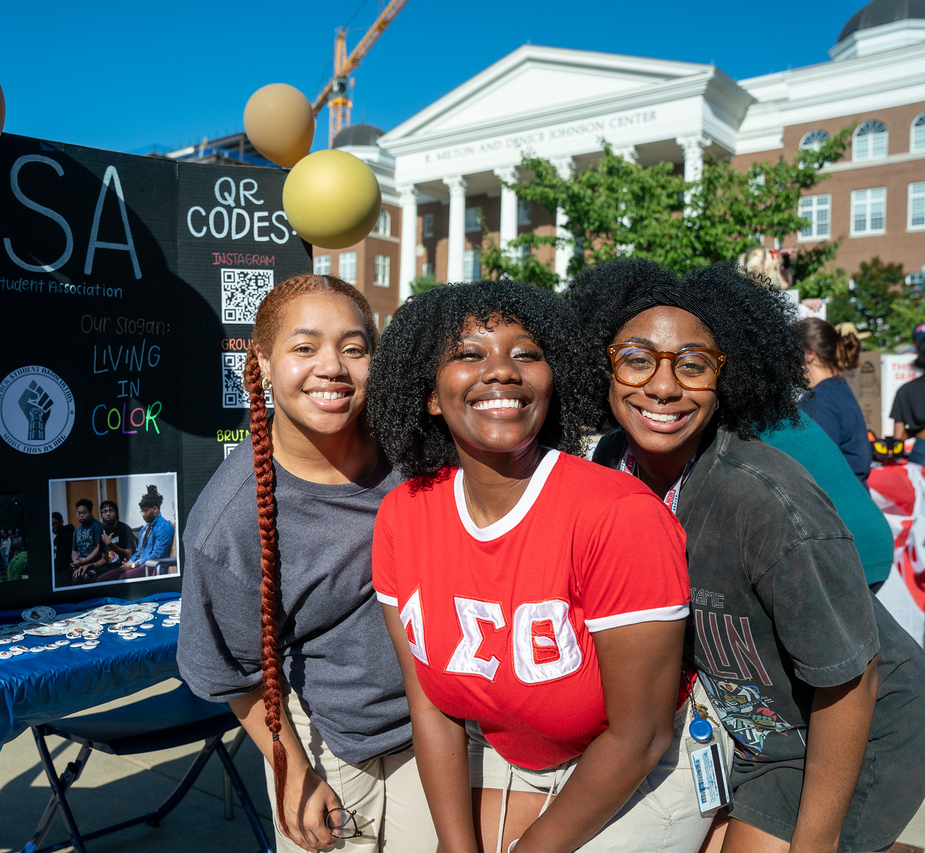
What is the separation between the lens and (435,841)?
83.0 inches

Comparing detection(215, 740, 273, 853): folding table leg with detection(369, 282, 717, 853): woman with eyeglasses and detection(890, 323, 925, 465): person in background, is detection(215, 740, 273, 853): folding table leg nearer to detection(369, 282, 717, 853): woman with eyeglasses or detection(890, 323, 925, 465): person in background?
detection(369, 282, 717, 853): woman with eyeglasses

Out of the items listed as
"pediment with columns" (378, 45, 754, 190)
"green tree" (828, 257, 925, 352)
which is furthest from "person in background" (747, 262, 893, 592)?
"pediment with columns" (378, 45, 754, 190)

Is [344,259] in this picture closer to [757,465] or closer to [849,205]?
[849,205]

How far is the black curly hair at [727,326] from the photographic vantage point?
1800 millimetres

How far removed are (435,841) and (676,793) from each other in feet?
2.55

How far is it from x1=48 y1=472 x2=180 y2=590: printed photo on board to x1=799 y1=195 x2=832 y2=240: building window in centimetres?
3737

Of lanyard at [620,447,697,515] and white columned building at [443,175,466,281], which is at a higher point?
white columned building at [443,175,466,281]

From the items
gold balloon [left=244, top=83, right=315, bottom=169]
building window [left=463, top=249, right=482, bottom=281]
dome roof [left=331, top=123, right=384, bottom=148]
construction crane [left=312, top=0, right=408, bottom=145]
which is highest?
construction crane [left=312, top=0, right=408, bottom=145]

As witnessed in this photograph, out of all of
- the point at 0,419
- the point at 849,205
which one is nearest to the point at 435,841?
the point at 0,419

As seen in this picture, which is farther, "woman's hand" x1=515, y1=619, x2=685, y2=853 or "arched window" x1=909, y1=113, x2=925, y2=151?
"arched window" x1=909, y1=113, x2=925, y2=151

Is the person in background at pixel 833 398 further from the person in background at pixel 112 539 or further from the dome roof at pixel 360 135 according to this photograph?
the dome roof at pixel 360 135

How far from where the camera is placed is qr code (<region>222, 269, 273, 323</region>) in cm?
336

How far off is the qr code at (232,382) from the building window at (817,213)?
1453 inches

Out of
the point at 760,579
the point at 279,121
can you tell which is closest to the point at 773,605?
the point at 760,579
